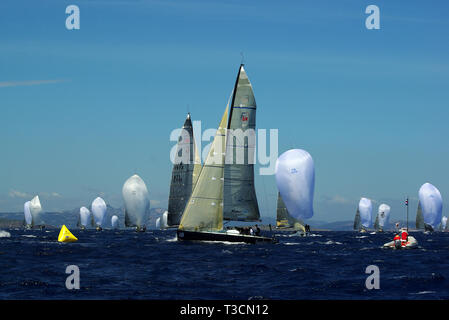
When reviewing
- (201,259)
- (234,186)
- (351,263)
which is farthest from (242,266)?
(234,186)

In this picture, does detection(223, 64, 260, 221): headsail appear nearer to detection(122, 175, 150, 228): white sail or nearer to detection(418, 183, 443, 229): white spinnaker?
detection(122, 175, 150, 228): white sail

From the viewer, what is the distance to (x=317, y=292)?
29.7 meters

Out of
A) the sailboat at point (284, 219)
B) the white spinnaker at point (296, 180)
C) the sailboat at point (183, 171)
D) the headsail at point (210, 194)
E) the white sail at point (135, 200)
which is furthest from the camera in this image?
the white sail at point (135, 200)

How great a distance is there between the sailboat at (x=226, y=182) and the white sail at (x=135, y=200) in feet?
261

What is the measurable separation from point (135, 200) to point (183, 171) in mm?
56321

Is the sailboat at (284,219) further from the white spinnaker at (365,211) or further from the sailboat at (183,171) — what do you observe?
the white spinnaker at (365,211)

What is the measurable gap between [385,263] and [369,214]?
154516 millimetres

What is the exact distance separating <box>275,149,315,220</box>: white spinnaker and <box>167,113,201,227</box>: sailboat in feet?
51.3

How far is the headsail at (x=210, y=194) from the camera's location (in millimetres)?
58719

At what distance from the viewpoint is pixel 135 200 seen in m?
139

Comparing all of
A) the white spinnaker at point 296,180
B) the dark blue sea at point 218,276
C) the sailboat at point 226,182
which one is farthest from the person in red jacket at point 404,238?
the white spinnaker at point 296,180

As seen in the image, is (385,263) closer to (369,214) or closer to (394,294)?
(394,294)

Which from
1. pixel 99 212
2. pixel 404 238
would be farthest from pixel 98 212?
pixel 404 238

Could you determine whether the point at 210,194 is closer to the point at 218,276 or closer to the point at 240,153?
the point at 240,153
